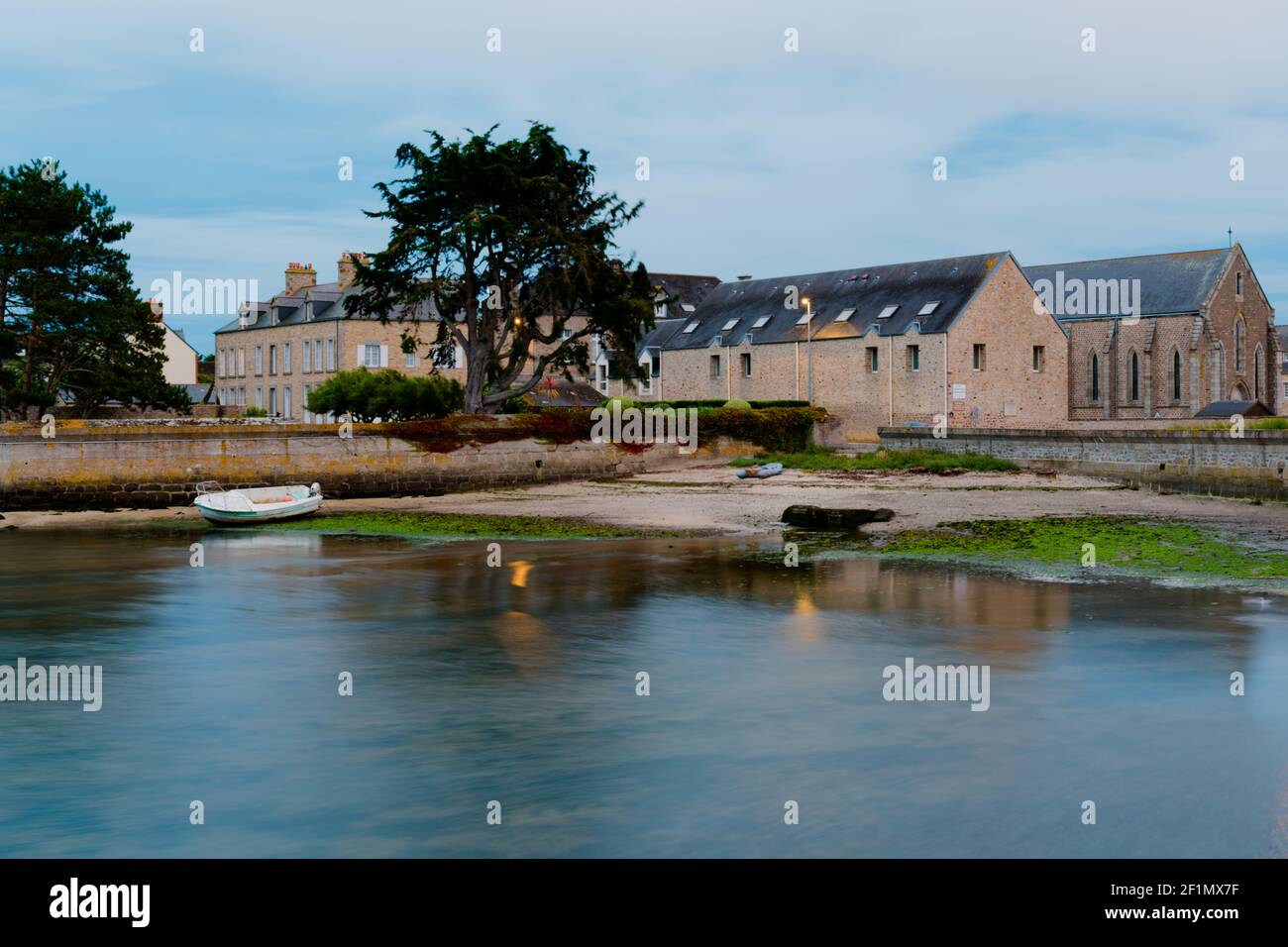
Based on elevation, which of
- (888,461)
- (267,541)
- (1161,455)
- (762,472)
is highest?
(1161,455)

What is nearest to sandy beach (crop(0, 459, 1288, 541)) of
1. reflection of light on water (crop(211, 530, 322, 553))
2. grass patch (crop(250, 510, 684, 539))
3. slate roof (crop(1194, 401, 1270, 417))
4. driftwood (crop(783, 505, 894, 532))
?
driftwood (crop(783, 505, 894, 532))

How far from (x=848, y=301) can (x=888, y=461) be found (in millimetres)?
19073

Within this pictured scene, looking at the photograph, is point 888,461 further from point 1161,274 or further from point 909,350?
point 1161,274

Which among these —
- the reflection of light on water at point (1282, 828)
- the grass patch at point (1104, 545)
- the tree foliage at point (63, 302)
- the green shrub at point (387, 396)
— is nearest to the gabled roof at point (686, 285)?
the green shrub at point (387, 396)

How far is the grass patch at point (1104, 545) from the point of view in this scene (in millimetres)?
20703

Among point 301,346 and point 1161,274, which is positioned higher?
point 1161,274

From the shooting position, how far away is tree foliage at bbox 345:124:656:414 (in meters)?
42.0

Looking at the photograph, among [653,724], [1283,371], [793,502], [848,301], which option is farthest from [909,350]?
[1283,371]

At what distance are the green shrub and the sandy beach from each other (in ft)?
31.3

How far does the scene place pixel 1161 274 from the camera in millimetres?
70750

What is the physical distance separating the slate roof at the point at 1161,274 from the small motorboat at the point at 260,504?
171 feet

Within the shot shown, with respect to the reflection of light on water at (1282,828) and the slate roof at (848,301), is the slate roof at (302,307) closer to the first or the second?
the slate roof at (848,301)

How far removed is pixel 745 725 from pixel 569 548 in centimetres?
1378
